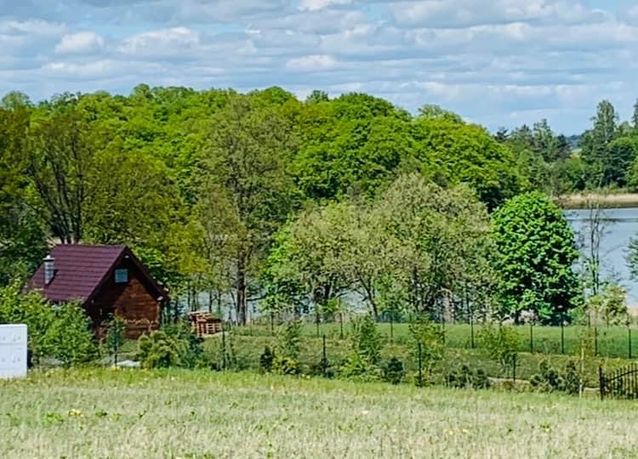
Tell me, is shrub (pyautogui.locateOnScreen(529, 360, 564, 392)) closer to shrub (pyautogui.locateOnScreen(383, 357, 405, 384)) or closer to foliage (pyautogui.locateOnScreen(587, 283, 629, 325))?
shrub (pyautogui.locateOnScreen(383, 357, 405, 384))

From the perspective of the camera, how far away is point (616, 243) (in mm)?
84125

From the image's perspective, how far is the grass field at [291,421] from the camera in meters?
12.8

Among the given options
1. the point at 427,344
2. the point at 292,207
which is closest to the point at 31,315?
the point at 427,344

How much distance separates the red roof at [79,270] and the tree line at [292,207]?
2.59 meters

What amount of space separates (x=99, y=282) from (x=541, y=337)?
55.7ft

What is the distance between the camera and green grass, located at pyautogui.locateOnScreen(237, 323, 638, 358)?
4253 centimetres

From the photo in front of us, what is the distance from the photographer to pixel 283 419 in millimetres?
16422

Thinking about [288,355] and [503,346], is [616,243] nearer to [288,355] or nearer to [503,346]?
[503,346]

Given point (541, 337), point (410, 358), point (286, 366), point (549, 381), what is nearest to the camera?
point (549, 381)

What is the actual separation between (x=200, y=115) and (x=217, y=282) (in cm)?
2110

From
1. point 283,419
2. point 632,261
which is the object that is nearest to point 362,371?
point 283,419

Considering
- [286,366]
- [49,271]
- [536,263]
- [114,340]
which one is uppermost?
[536,263]

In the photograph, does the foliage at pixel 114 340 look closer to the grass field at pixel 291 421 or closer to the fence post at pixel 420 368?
the fence post at pixel 420 368

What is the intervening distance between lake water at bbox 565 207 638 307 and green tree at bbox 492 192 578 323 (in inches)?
262
